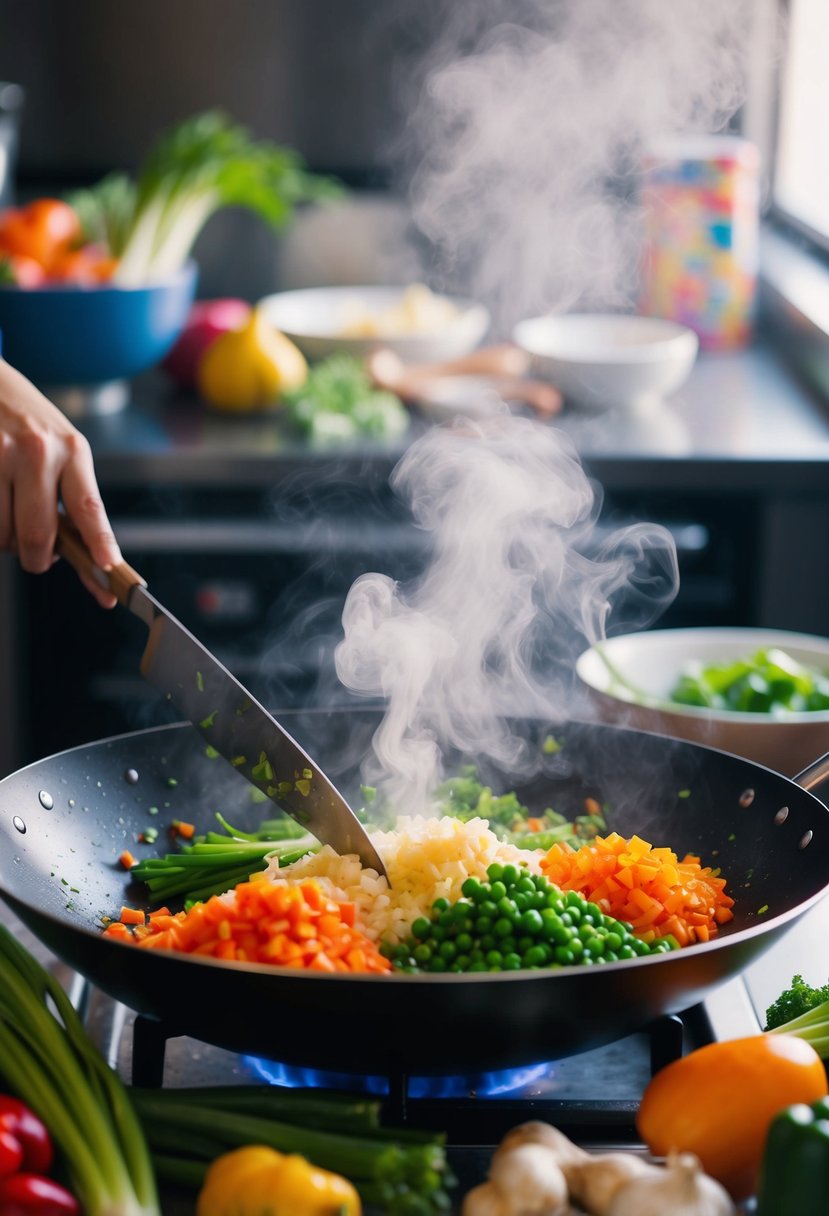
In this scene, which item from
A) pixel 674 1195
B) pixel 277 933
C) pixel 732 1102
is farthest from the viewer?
pixel 277 933

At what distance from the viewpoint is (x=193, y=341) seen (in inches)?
125

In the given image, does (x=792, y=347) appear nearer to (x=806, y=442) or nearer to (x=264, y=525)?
(x=806, y=442)

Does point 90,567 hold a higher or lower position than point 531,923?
higher

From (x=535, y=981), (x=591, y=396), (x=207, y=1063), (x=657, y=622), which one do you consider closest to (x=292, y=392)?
(x=591, y=396)

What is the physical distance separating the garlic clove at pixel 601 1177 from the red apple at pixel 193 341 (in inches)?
95.6

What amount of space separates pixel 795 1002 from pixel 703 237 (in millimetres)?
2547

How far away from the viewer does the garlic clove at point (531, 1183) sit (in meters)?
0.90

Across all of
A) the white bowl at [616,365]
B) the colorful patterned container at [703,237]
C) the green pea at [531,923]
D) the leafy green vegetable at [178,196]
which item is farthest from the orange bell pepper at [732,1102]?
the colorful patterned container at [703,237]

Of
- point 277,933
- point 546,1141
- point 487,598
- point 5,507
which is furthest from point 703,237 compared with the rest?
point 546,1141

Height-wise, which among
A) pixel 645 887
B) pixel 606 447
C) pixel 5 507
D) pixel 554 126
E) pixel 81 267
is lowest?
pixel 606 447

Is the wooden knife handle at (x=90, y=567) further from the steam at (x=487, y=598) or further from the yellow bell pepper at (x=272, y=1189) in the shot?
the yellow bell pepper at (x=272, y=1189)

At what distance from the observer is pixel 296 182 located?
3.33 metres

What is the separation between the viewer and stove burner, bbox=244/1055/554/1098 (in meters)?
1.16

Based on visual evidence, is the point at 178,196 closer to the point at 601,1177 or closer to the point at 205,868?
the point at 205,868
